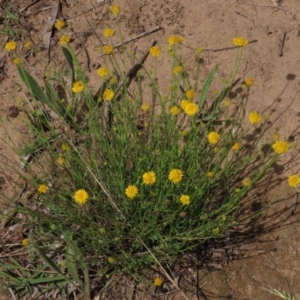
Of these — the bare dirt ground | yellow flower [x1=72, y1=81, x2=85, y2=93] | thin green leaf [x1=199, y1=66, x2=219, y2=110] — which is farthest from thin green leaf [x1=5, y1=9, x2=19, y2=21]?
thin green leaf [x1=199, y1=66, x2=219, y2=110]

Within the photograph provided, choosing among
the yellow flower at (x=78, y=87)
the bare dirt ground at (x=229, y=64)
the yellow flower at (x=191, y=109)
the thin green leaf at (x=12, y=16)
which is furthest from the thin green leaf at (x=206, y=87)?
the thin green leaf at (x=12, y=16)

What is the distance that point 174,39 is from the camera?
2.40 metres

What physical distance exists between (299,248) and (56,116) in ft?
5.73

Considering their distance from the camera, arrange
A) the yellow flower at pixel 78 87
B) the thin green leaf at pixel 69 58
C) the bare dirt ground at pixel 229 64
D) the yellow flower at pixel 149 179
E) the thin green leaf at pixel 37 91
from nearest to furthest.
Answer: the yellow flower at pixel 149 179, the yellow flower at pixel 78 87, the bare dirt ground at pixel 229 64, the thin green leaf at pixel 37 91, the thin green leaf at pixel 69 58

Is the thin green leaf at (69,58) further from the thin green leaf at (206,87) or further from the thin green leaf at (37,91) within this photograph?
the thin green leaf at (206,87)

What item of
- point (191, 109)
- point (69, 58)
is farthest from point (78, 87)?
point (69, 58)

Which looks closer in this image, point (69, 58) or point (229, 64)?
point (69, 58)

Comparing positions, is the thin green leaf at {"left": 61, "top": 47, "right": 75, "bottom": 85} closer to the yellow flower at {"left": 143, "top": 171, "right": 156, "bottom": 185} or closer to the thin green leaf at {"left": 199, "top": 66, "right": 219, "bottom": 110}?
the thin green leaf at {"left": 199, "top": 66, "right": 219, "bottom": 110}

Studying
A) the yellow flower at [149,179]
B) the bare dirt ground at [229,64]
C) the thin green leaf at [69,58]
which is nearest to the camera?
the yellow flower at [149,179]

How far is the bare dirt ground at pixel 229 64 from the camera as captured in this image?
8.14 feet

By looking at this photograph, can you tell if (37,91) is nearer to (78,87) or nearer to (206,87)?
(78,87)

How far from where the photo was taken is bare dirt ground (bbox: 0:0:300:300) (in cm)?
248

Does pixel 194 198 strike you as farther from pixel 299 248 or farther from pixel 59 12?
pixel 59 12

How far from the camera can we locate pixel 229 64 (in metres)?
3.18
